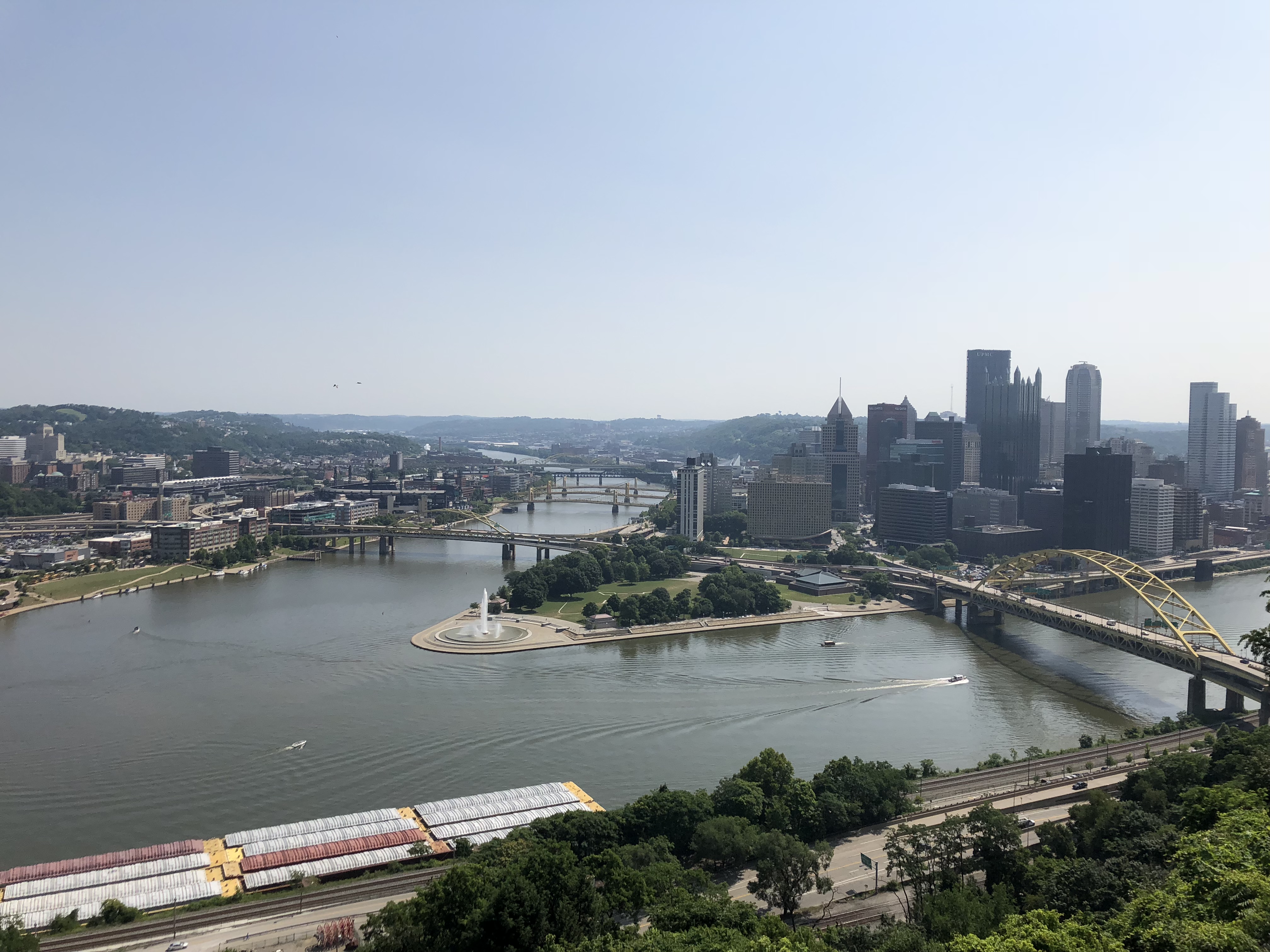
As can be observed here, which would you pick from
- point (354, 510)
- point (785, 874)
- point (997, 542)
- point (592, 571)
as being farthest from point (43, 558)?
point (997, 542)

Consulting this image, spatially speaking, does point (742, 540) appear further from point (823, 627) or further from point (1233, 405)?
point (1233, 405)

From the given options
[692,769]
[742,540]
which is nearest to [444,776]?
[692,769]

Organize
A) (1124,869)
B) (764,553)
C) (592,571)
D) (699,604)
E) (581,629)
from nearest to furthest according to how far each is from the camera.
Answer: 1. (1124,869)
2. (581,629)
3. (699,604)
4. (592,571)
5. (764,553)

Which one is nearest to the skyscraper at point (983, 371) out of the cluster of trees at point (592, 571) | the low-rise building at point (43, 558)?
the cluster of trees at point (592, 571)

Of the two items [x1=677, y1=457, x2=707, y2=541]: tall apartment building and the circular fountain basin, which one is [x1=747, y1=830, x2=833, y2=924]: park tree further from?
[x1=677, y1=457, x2=707, y2=541]: tall apartment building

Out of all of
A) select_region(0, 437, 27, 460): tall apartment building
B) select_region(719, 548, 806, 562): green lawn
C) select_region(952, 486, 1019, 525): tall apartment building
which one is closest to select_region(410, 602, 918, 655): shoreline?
select_region(719, 548, 806, 562): green lawn

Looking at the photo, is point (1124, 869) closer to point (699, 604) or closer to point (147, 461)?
point (699, 604)
